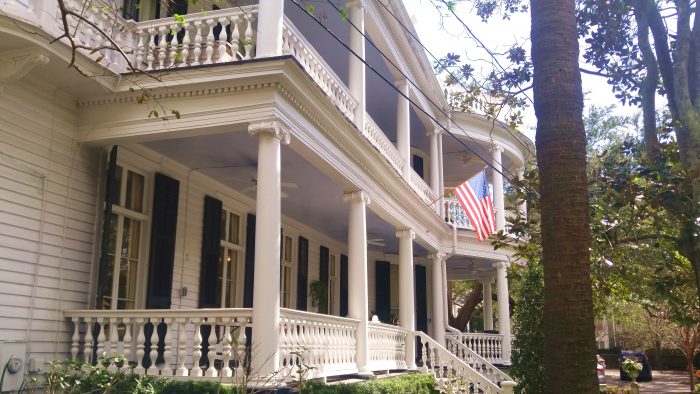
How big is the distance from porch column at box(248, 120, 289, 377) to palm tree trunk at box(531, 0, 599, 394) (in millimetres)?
3673

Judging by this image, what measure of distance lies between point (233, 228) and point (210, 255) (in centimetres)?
156

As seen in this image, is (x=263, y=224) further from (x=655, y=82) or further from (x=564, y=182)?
(x=655, y=82)

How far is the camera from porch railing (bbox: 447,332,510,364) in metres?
19.6

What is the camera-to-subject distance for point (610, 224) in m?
9.98

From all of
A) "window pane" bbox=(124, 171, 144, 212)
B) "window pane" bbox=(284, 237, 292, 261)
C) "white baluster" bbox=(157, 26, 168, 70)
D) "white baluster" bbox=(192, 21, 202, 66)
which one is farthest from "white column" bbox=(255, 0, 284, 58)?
"window pane" bbox=(284, 237, 292, 261)

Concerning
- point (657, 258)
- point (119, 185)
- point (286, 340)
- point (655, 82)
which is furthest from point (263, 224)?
point (657, 258)

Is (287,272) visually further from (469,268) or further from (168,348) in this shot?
(469,268)

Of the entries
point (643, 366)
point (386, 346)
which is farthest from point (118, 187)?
point (643, 366)

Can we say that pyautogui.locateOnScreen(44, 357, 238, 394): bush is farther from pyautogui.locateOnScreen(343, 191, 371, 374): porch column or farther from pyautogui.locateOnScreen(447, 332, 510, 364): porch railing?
pyautogui.locateOnScreen(447, 332, 510, 364): porch railing

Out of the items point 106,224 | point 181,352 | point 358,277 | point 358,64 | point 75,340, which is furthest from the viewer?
point 358,64

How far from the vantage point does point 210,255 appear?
11.9m

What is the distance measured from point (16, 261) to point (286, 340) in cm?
342

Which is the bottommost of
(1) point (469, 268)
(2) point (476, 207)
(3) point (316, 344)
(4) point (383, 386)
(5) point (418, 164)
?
(4) point (383, 386)

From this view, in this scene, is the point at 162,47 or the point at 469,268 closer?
the point at 162,47
